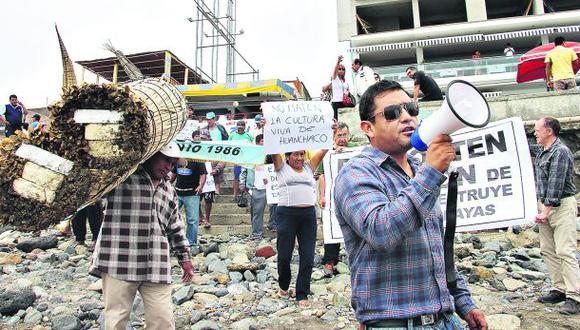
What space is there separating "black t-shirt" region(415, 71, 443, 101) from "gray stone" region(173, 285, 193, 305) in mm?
6832

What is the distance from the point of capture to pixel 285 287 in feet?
18.2

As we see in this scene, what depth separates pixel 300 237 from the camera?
5.26m

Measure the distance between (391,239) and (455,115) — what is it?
1.60 feet

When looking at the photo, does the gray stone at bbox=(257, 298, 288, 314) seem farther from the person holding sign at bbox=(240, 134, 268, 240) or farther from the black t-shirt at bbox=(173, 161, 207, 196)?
the person holding sign at bbox=(240, 134, 268, 240)

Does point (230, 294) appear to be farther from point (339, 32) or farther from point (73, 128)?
point (339, 32)

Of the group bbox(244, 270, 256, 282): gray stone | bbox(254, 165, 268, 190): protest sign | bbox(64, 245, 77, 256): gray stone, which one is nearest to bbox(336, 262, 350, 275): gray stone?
bbox(244, 270, 256, 282): gray stone

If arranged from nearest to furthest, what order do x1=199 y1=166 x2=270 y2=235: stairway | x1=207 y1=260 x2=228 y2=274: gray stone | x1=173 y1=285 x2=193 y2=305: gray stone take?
1. x1=173 y1=285 x2=193 y2=305: gray stone
2. x1=207 y1=260 x2=228 y2=274: gray stone
3. x1=199 y1=166 x2=270 y2=235: stairway

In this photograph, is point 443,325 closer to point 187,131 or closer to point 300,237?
point 300,237

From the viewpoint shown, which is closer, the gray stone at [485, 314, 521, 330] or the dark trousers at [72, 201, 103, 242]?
the gray stone at [485, 314, 521, 330]

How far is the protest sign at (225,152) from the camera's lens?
7172mm

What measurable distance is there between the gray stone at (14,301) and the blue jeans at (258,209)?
4.17 m

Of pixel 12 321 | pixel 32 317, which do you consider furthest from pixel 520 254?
pixel 12 321

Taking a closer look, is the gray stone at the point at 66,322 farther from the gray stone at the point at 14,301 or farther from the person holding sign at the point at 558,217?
the person holding sign at the point at 558,217

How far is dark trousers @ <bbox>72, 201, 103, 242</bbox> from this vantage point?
764cm
